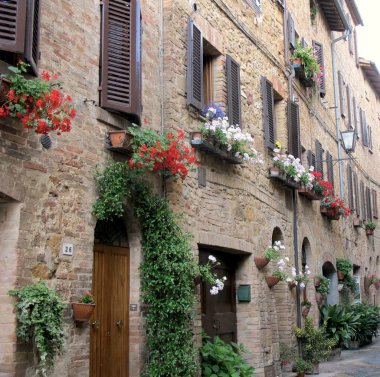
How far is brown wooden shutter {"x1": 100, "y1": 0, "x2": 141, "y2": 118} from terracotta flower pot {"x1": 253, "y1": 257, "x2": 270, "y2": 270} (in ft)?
12.9

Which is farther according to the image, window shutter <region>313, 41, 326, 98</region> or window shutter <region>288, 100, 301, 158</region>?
window shutter <region>313, 41, 326, 98</region>

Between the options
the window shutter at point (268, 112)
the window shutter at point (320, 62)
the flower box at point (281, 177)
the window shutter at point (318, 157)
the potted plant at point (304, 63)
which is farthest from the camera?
the window shutter at point (320, 62)

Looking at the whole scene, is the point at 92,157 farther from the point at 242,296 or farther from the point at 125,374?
the point at 242,296

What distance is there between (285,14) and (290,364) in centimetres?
734

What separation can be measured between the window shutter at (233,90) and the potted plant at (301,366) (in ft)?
14.6

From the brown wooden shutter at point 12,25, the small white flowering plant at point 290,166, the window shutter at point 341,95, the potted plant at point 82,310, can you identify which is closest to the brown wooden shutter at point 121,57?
the brown wooden shutter at point 12,25

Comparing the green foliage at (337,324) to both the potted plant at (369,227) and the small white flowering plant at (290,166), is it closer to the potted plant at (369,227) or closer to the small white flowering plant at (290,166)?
the small white flowering plant at (290,166)

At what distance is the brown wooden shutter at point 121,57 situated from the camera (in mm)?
6598

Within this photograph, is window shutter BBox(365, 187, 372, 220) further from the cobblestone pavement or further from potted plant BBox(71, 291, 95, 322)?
potted plant BBox(71, 291, 95, 322)

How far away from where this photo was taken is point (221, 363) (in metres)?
7.99

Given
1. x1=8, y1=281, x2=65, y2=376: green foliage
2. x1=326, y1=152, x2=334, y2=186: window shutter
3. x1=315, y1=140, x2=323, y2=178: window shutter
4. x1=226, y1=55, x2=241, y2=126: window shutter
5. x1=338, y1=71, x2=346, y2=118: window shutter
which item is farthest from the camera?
x1=338, y1=71, x2=346, y2=118: window shutter

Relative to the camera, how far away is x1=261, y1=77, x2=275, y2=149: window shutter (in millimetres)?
10938

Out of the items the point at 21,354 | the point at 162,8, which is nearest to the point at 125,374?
the point at 21,354

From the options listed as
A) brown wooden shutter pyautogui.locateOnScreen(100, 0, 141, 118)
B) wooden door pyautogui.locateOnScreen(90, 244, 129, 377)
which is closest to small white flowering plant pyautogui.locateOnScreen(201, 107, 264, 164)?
brown wooden shutter pyautogui.locateOnScreen(100, 0, 141, 118)
